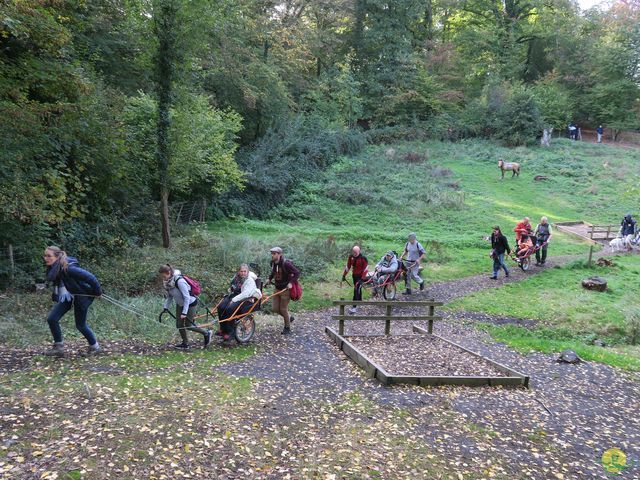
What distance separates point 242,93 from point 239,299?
2001 cm

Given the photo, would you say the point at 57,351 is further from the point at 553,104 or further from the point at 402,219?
the point at 553,104

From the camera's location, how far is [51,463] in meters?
4.74

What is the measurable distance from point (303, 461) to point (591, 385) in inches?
→ 251

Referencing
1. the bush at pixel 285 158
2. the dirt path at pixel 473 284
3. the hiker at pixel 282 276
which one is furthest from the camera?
the bush at pixel 285 158

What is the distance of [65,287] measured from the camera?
7.29 m

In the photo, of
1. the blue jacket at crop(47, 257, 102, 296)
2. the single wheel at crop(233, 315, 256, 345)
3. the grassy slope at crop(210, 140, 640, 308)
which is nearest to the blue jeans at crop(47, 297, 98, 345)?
the blue jacket at crop(47, 257, 102, 296)

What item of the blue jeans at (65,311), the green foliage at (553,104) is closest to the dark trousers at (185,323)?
the blue jeans at (65,311)

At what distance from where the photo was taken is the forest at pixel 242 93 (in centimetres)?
1195

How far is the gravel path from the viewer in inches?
233

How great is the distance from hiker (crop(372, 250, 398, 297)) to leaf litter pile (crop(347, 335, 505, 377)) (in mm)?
2867

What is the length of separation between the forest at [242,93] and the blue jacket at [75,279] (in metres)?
4.29

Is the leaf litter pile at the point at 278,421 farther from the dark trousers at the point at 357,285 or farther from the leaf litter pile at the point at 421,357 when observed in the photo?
the dark trousers at the point at 357,285

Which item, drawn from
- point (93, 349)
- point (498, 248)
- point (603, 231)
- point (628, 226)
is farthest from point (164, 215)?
point (603, 231)

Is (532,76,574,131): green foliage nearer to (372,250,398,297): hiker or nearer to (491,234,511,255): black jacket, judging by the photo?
(491,234,511,255): black jacket
